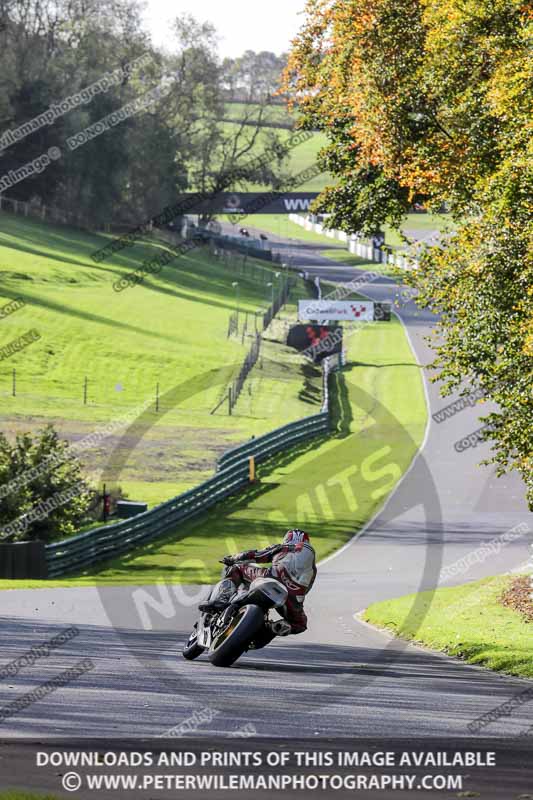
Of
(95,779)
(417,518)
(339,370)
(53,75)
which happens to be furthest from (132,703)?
(53,75)

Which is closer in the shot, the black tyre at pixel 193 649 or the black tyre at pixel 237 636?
the black tyre at pixel 237 636

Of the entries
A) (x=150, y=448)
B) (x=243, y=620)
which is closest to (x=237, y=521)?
(x=150, y=448)

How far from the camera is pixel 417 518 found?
37312 millimetres

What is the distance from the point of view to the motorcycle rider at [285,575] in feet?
40.5

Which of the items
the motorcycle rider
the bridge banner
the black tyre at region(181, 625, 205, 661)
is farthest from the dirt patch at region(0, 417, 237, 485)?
the bridge banner

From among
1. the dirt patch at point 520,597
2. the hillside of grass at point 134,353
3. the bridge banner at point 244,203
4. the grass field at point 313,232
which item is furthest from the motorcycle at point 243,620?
the grass field at point 313,232

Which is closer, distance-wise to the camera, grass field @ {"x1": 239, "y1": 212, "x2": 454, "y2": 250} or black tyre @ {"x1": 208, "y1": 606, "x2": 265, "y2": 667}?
black tyre @ {"x1": 208, "y1": 606, "x2": 265, "y2": 667}

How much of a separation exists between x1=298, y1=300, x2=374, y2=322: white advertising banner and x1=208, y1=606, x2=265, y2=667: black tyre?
198 feet

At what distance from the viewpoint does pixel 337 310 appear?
73438 mm

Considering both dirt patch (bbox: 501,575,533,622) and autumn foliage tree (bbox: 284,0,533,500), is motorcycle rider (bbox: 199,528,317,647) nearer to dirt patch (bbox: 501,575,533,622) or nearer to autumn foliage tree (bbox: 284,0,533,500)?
autumn foliage tree (bbox: 284,0,533,500)

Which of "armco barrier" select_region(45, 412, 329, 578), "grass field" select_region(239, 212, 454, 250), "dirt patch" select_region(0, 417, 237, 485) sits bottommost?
"dirt patch" select_region(0, 417, 237, 485)

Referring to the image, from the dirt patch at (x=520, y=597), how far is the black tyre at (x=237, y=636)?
27.5 ft

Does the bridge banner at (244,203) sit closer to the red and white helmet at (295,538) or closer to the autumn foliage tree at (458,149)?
the autumn foliage tree at (458,149)

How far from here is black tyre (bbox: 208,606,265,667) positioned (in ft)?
39.0
